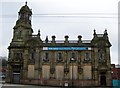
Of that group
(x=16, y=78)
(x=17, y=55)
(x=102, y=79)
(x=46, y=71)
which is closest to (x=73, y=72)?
(x=46, y=71)

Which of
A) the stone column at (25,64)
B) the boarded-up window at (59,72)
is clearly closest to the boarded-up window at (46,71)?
the boarded-up window at (59,72)

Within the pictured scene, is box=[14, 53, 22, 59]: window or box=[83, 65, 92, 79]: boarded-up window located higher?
box=[14, 53, 22, 59]: window

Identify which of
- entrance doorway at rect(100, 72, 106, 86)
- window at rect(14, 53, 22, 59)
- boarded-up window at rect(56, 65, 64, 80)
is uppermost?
window at rect(14, 53, 22, 59)

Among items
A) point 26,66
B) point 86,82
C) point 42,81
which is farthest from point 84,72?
point 26,66

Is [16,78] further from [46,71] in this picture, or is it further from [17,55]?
[46,71]

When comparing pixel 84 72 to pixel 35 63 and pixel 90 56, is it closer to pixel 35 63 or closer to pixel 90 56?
pixel 90 56

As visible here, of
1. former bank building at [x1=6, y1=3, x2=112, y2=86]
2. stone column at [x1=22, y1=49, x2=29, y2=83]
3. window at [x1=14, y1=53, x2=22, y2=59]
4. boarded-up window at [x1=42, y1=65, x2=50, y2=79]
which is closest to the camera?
former bank building at [x1=6, y1=3, x2=112, y2=86]

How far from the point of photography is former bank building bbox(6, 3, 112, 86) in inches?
1764

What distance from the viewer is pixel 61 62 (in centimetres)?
4588

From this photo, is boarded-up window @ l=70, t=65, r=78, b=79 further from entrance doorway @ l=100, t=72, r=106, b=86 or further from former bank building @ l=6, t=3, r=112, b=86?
entrance doorway @ l=100, t=72, r=106, b=86

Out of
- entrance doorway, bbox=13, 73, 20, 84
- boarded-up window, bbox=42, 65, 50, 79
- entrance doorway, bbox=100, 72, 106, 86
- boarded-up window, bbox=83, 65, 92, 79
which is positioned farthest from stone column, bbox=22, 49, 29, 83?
entrance doorway, bbox=100, 72, 106, 86

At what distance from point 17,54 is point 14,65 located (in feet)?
8.20

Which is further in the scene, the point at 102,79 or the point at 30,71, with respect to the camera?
the point at 30,71

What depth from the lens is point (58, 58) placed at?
46219 millimetres
